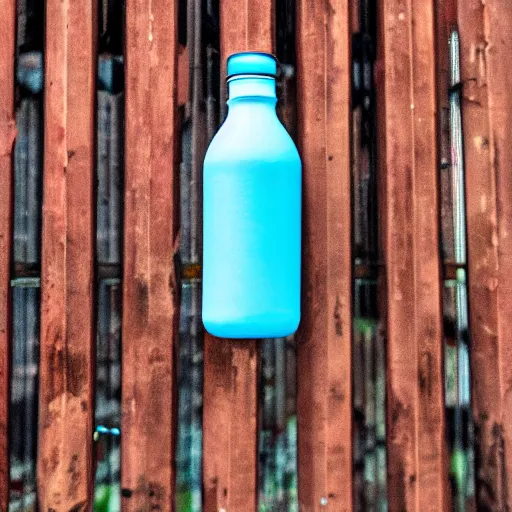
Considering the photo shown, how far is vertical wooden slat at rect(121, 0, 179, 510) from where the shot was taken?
1.13m

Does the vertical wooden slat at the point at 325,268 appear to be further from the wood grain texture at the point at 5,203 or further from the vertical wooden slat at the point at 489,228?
the wood grain texture at the point at 5,203

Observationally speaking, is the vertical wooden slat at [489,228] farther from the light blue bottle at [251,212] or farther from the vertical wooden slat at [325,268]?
the light blue bottle at [251,212]

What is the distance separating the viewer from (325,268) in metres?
1.15

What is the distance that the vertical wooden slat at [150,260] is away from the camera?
1.13 meters

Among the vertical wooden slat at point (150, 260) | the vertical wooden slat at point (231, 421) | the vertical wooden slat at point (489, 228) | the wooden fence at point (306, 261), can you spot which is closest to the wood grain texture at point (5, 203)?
the wooden fence at point (306, 261)

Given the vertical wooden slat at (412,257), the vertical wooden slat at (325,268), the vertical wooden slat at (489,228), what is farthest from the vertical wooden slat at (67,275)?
the vertical wooden slat at (489,228)

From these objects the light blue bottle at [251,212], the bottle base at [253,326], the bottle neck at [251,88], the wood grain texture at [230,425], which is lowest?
the wood grain texture at [230,425]

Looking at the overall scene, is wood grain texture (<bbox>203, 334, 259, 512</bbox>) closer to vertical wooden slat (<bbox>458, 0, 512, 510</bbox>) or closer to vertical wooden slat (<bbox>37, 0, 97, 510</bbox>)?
vertical wooden slat (<bbox>37, 0, 97, 510</bbox>)

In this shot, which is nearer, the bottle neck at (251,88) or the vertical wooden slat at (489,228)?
the bottle neck at (251,88)

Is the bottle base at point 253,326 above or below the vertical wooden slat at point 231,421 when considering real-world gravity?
above

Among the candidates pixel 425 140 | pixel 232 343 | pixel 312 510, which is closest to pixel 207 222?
pixel 232 343

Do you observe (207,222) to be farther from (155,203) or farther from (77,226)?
(77,226)

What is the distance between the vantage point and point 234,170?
1071 millimetres

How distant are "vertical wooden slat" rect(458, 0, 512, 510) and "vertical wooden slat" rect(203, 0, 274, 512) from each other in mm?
435
